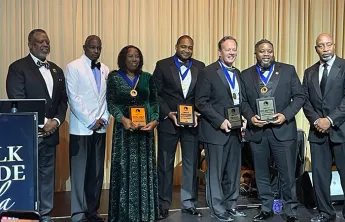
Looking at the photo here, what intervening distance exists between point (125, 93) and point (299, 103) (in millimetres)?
1528

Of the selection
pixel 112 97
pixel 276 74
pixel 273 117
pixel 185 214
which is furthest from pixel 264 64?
pixel 185 214

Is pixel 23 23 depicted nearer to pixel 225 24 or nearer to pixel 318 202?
pixel 225 24

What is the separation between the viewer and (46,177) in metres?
4.07

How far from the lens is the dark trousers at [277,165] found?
4.24 meters

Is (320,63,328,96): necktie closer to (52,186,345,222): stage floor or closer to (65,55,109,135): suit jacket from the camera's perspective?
(52,186,345,222): stage floor

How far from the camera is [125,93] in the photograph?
13.2 feet

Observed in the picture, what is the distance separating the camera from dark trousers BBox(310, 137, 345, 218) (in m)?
4.25

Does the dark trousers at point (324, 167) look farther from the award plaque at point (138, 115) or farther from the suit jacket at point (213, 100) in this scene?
the award plaque at point (138, 115)

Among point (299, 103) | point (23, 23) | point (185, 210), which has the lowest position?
point (185, 210)

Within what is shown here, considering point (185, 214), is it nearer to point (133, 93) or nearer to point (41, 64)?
point (133, 93)

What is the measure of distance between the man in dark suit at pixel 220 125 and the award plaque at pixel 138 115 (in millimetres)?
549

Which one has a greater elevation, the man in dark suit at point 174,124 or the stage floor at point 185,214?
the man in dark suit at point 174,124

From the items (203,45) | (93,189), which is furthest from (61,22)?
(93,189)

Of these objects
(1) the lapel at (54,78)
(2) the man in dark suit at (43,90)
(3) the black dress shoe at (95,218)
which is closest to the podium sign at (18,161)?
(2) the man in dark suit at (43,90)
